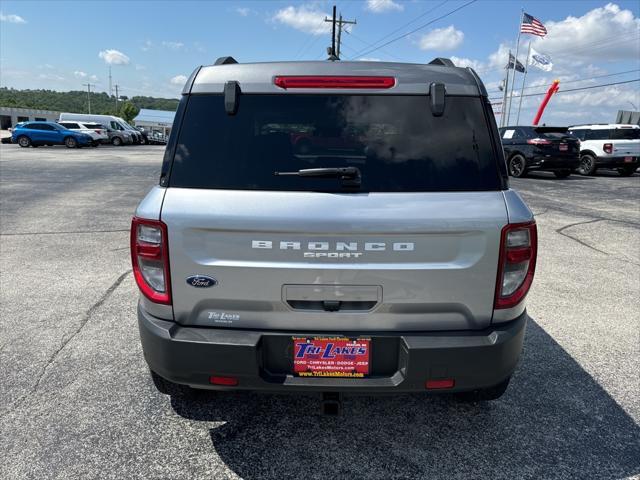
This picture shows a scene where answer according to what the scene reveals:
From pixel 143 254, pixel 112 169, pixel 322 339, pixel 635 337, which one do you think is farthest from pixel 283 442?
pixel 112 169

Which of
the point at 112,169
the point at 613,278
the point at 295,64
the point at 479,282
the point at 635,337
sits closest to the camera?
the point at 479,282

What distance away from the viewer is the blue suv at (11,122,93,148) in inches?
1235

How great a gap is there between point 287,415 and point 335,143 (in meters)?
1.66

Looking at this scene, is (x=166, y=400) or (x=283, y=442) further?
(x=166, y=400)

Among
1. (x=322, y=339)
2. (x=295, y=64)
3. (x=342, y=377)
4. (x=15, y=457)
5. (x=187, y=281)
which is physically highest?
(x=295, y=64)

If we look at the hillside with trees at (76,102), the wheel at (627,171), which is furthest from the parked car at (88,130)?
the hillside with trees at (76,102)

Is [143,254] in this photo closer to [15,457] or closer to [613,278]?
[15,457]

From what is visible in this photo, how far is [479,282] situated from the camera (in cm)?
219

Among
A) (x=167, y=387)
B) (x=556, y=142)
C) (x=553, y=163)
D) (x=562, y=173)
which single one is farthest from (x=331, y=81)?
(x=562, y=173)

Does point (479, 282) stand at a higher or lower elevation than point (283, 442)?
higher

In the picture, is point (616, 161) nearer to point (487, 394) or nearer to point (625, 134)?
point (625, 134)

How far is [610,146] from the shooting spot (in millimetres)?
17500

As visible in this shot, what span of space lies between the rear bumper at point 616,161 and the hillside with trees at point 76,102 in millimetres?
117830

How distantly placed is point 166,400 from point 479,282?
205 centimetres
